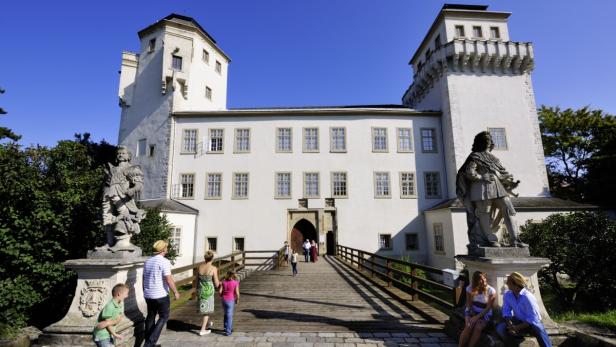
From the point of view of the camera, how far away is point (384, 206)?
2220cm

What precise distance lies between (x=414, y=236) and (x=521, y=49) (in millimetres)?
16151

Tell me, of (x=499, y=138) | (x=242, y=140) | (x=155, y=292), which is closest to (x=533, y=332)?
(x=155, y=292)

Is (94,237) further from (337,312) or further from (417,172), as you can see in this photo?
(417,172)

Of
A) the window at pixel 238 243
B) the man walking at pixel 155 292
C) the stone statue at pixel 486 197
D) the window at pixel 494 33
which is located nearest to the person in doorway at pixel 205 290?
the man walking at pixel 155 292

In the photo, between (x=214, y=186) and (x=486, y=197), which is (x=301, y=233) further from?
(x=486, y=197)

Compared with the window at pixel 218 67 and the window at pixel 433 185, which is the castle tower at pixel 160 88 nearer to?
the window at pixel 218 67

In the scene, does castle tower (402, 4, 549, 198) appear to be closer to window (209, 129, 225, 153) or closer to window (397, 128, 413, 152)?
window (397, 128, 413, 152)

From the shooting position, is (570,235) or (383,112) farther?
(383,112)

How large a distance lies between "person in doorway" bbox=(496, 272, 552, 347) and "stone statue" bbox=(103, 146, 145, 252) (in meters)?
6.14

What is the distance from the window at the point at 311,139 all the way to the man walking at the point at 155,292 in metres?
18.6

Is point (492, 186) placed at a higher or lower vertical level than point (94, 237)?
higher

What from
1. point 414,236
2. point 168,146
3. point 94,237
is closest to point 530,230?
point 414,236

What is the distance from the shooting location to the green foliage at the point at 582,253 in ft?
39.2

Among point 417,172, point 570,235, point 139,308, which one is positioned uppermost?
point 417,172
